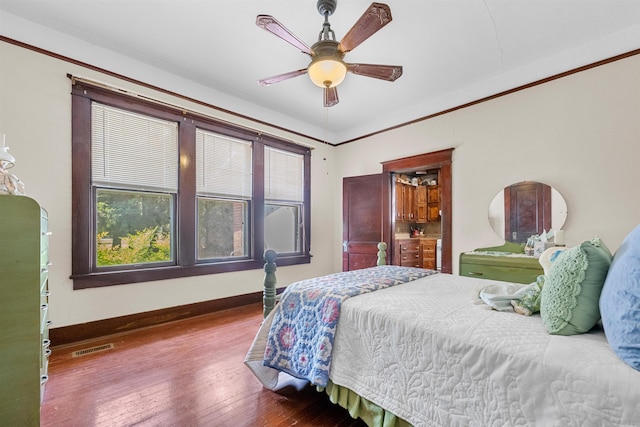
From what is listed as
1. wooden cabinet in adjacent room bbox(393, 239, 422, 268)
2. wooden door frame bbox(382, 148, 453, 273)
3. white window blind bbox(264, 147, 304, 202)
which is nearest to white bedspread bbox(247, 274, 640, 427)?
wooden door frame bbox(382, 148, 453, 273)

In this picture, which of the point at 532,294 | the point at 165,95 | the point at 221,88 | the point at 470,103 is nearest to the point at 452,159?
the point at 470,103

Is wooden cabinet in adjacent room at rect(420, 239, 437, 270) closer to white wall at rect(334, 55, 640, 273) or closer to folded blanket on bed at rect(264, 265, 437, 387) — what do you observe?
white wall at rect(334, 55, 640, 273)

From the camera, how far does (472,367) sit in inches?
42.2

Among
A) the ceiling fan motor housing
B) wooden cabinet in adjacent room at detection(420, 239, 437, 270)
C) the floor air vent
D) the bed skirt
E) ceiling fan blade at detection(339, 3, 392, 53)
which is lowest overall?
the floor air vent

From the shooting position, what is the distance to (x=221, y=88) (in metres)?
3.56

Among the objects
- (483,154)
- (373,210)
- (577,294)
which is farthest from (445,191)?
(577,294)

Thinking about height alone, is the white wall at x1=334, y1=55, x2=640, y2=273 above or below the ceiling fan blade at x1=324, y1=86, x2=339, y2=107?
below

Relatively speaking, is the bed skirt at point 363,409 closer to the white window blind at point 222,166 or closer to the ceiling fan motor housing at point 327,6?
the ceiling fan motor housing at point 327,6

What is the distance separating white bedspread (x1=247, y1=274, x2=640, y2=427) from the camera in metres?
0.85

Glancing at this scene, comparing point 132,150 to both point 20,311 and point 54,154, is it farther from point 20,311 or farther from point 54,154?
point 20,311

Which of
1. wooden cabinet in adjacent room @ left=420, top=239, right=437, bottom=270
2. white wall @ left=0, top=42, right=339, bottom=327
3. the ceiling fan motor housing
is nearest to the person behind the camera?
the ceiling fan motor housing

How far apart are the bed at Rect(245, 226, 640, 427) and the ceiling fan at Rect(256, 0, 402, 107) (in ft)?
5.20

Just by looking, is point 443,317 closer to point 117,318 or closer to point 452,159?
point 452,159

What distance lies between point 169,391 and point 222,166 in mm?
2622
